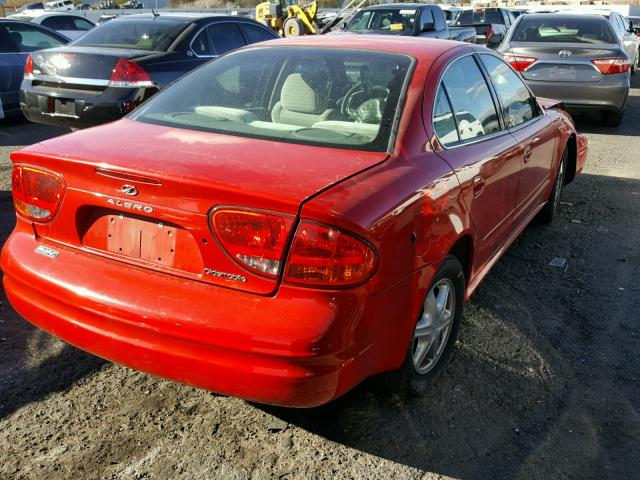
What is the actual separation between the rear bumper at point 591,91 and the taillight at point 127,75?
5468 mm

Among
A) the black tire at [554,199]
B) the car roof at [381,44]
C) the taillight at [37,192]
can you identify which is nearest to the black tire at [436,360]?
the car roof at [381,44]

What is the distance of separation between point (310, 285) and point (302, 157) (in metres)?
0.64

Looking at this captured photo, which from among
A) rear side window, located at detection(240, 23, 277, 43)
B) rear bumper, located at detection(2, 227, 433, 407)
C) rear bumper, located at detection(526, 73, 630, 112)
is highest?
rear bumper, located at detection(2, 227, 433, 407)

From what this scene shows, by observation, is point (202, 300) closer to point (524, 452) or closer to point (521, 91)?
point (524, 452)

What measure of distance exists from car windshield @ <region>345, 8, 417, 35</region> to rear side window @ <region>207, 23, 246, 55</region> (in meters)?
5.56

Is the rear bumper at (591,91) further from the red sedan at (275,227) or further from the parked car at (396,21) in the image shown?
the red sedan at (275,227)

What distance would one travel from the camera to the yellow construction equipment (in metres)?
17.8

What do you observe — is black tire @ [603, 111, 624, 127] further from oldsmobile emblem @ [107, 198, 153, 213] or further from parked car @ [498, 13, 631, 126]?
oldsmobile emblem @ [107, 198, 153, 213]

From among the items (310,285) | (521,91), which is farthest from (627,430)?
(521,91)

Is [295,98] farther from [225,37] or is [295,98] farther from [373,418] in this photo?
[225,37]

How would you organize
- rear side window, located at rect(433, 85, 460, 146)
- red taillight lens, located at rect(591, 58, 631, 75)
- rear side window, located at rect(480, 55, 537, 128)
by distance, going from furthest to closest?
red taillight lens, located at rect(591, 58, 631, 75), rear side window, located at rect(480, 55, 537, 128), rear side window, located at rect(433, 85, 460, 146)

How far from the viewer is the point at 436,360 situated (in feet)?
10.9

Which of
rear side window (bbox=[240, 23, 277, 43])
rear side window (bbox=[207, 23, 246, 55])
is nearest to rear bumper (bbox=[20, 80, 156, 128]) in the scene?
rear side window (bbox=[207, 23, 246, 55])

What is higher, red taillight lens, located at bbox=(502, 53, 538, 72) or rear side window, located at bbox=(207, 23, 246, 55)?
rear side window, located at bbox=(207, 23, 246, 55)
